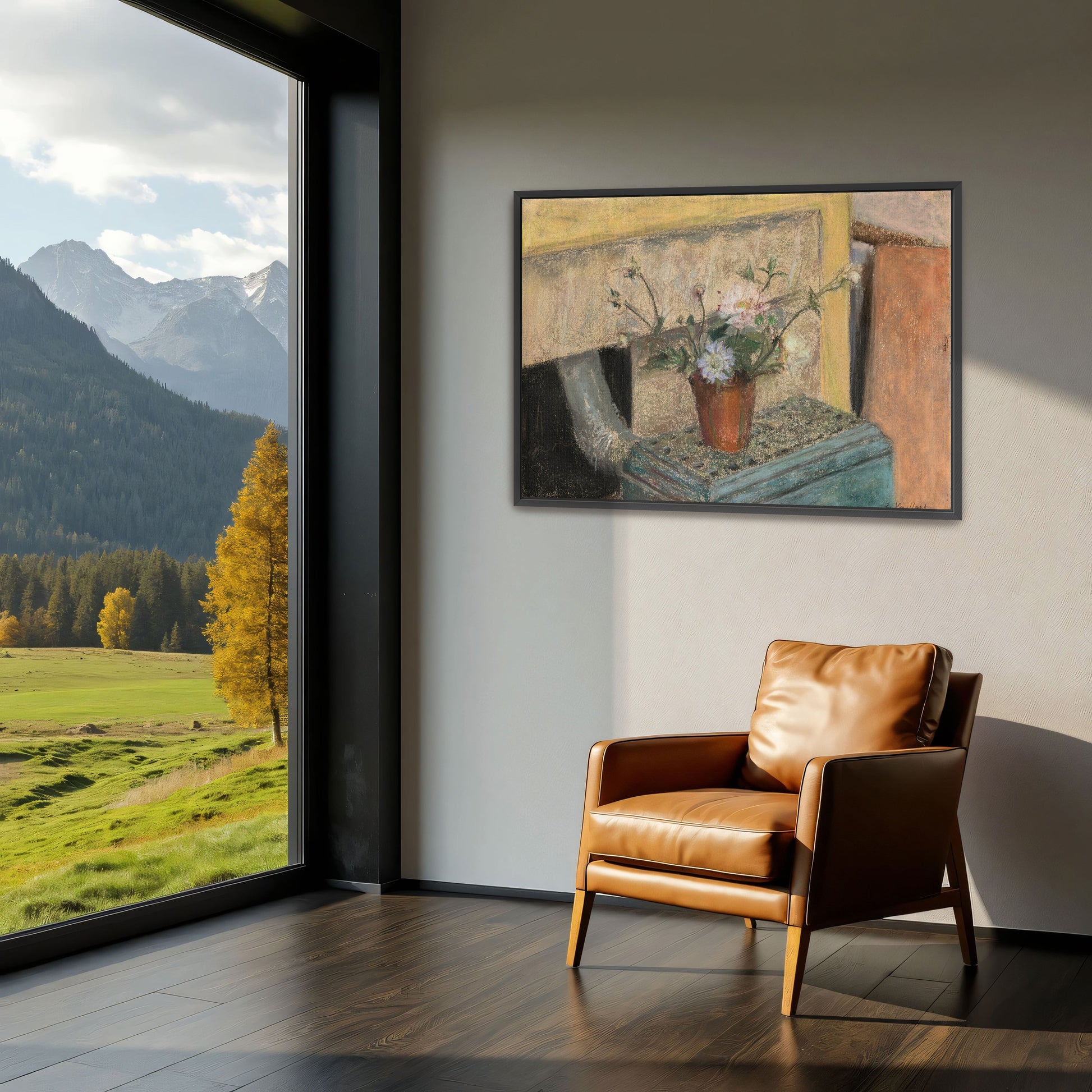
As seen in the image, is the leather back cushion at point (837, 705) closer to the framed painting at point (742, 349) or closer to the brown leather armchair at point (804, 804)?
the brown leather armchair at point (804, 804)

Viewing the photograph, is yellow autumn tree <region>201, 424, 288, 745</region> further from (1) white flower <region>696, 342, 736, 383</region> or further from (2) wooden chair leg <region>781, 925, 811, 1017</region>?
(2) wooden chair leg <region>781, 925, 811, 1017</region>

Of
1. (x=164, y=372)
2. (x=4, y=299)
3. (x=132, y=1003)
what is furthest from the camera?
(x=164, y=372)

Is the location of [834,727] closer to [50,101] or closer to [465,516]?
[465,516]

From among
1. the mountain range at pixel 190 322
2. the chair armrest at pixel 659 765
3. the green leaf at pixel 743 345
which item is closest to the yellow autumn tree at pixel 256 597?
the mountain range at pixel 190 322

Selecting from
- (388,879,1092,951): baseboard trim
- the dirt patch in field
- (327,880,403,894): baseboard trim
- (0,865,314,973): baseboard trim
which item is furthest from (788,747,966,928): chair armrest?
the dirt patch in field

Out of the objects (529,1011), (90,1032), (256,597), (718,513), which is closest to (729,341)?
(718,513)

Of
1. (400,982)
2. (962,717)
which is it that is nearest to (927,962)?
(962,717)
